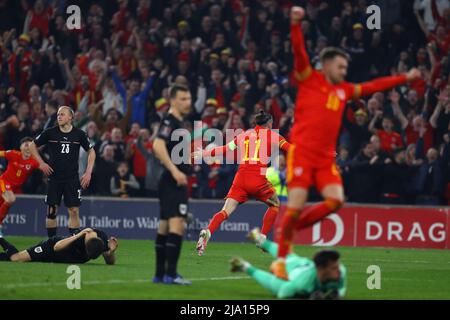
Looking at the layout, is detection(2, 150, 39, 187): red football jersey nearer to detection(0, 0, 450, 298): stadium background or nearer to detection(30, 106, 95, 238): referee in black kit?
detection(0, 0, 450, 298): stadium background

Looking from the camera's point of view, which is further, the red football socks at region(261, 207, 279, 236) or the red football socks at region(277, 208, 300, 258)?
the red football socks at region(261, 207, 279, 236)

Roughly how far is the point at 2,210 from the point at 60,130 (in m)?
3.60

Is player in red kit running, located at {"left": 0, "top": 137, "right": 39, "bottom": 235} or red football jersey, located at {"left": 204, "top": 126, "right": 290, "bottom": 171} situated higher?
red football jersey, located at {"left": 204, "top": 126, "right": 290, "bottom": 171}

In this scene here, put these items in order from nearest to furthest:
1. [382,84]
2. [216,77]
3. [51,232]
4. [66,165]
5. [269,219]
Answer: [382,84]
[66,165]
[51,232]
[269,219]
[216,77]

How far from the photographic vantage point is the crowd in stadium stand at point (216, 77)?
2488 centimetres

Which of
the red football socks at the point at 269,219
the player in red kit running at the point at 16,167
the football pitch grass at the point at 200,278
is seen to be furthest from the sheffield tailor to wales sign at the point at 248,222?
the red football socks at the point at 269,219

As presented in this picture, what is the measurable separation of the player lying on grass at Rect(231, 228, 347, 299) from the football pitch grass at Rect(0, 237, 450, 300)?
1.47 ft

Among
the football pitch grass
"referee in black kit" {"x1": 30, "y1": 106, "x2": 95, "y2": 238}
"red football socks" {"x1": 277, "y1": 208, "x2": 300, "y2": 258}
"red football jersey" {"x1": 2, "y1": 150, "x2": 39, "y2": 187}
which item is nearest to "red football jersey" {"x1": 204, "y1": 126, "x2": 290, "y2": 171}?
the football pitch grass

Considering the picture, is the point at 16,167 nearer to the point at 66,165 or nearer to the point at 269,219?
the point at 66,165

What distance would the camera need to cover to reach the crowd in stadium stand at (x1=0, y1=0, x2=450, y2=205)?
24.9m

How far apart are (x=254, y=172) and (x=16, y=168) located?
564 cm

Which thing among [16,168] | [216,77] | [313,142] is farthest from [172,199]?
[216,77]

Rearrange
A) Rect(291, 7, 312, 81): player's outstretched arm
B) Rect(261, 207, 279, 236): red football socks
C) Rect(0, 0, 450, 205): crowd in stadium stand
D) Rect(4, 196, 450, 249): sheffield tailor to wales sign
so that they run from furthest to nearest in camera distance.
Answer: Rect(0, 0, 450, 205): crowd in stadium stand < Rect(4, 196, 450, 249): sheffield tailor to wales sign < Rect(261, 207, 279, 236): red football socks < Rect(291, 7, 312, 81): player's outstretched arm

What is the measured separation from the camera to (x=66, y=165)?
18.8 meters
